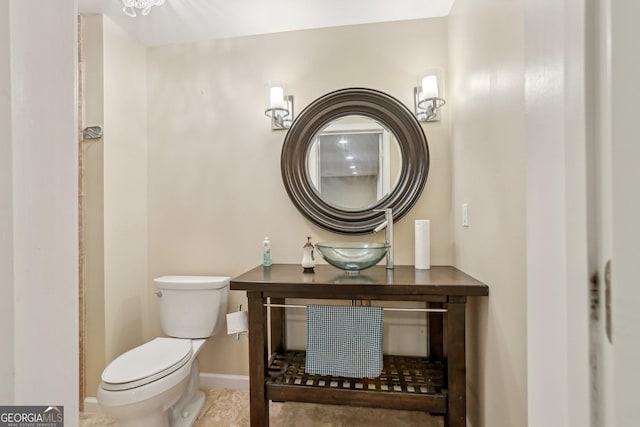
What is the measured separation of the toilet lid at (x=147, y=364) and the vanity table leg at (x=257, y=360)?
17.0 inches

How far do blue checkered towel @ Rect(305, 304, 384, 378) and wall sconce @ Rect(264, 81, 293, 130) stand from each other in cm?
125

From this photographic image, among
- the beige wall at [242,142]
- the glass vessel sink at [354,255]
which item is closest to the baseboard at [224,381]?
the beige wall at [242,142]

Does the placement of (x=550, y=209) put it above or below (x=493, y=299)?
above

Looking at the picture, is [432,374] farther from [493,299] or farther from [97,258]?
[97,258]

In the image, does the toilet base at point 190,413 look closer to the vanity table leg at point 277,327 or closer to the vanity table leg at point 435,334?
the vanity table leg at point 277,327

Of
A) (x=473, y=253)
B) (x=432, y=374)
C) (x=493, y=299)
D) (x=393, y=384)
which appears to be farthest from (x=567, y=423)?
(x=432, y=374)

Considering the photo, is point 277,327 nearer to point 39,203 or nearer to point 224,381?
point 224,381

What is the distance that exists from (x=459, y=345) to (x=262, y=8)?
2186mm

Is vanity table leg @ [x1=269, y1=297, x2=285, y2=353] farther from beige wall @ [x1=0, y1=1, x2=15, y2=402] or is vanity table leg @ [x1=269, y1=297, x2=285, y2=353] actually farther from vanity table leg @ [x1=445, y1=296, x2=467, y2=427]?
beige wall @ [x1=0, y1=1, x2=15, y2=402]

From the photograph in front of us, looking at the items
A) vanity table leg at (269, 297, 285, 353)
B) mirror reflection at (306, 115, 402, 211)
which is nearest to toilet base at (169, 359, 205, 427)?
vanity table leg at (269, 297, 285, 353)

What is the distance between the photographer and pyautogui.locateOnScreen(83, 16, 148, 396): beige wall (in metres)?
1.87

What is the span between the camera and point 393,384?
4.99ft

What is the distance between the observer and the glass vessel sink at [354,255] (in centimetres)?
158

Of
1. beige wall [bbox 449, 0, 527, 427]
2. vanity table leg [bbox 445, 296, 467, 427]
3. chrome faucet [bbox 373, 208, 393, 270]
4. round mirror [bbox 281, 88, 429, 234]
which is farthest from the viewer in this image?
round mirror [bbox 281, 88, 429, 234]
